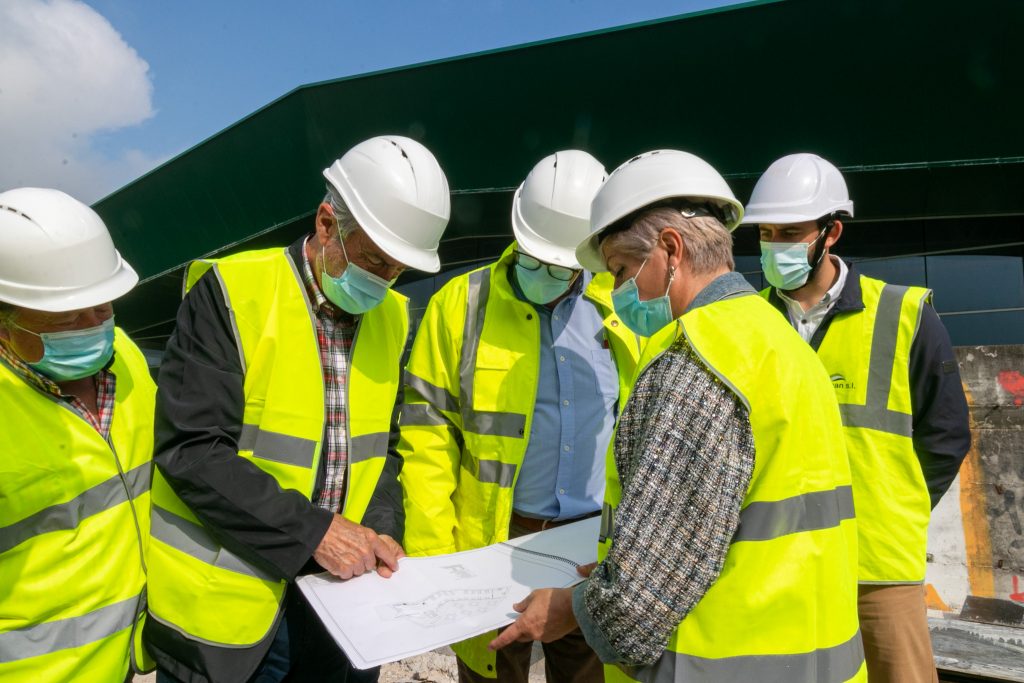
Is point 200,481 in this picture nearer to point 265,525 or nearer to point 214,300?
point 265,525

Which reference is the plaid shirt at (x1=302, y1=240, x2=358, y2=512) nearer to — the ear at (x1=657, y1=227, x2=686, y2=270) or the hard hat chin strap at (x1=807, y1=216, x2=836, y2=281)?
the ear at (x1=657, y1=227, x2=686, y2=270)

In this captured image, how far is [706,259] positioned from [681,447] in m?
0.49

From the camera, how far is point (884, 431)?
2570 mm

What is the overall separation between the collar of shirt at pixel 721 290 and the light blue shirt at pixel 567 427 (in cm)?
104

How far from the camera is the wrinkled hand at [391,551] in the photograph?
6.15 ft

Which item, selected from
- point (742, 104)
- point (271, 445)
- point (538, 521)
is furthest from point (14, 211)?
point (742, 104)

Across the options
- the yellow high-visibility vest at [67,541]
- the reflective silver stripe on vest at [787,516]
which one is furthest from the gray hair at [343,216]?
the reflective silver stripe on vest at [787,516]

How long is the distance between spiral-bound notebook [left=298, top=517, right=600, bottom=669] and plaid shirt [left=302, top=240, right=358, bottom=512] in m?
0.28

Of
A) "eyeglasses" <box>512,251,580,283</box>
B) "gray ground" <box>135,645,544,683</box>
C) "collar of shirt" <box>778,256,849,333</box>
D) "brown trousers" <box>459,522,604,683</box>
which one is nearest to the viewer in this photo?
"brown trousers" <box>459,522,604,683</box>

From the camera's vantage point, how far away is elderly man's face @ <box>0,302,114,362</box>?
1.79 m

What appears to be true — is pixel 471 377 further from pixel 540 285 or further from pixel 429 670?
pixel 429 670

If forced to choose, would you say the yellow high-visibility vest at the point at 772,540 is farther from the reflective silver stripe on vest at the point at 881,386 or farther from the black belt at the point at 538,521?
the reflective silver stripe on vest at the point at 881,386

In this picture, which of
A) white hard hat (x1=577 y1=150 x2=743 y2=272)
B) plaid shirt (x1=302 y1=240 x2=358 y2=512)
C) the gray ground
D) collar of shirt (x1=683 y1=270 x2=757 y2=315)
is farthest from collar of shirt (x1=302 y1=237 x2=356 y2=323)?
the gray ground

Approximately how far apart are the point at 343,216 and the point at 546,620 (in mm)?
1330
